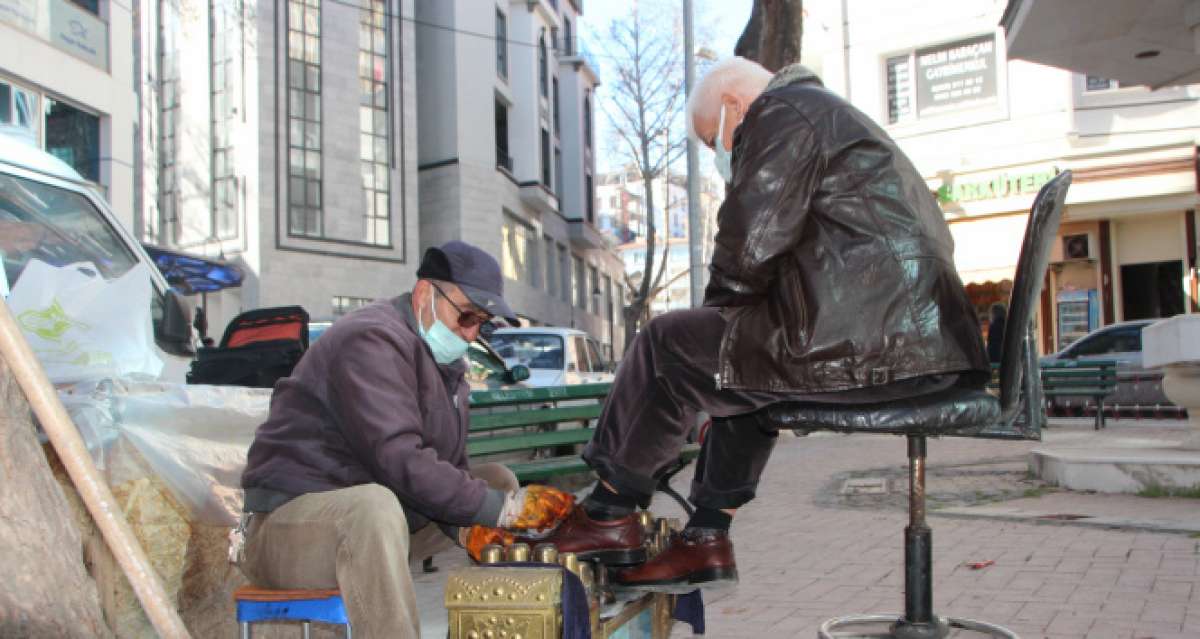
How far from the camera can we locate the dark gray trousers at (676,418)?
2654mm

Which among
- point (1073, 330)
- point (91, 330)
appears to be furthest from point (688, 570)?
point (1073, 330)

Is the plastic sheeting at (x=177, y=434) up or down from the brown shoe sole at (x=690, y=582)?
up

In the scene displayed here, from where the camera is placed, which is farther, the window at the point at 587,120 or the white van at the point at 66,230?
the window at the point at 587,120

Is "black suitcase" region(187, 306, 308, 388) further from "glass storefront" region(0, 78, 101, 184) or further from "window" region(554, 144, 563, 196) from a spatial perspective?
"window" region(554, 144, 563, 196)

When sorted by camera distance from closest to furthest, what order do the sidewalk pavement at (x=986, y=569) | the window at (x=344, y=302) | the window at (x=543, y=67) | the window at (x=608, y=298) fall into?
the sidewalk pavement at (x=986, y=569) < the window at (x=344, y=302) < the window at (x=543, y=67) < the window at (x=608, y=298)

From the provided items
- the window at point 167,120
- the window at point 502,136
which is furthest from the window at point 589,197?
the window at point 167,120

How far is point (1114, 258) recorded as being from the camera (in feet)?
65.5

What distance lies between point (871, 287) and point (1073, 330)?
20.3 m

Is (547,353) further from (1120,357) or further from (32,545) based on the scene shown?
(1120,357)

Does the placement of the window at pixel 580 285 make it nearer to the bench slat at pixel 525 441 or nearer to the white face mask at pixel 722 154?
the bench slat at pixel 525 441

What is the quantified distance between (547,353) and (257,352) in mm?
7232

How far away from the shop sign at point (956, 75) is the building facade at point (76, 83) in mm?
16125

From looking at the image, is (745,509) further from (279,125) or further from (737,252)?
(279,125)

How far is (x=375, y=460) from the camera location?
103 inches
